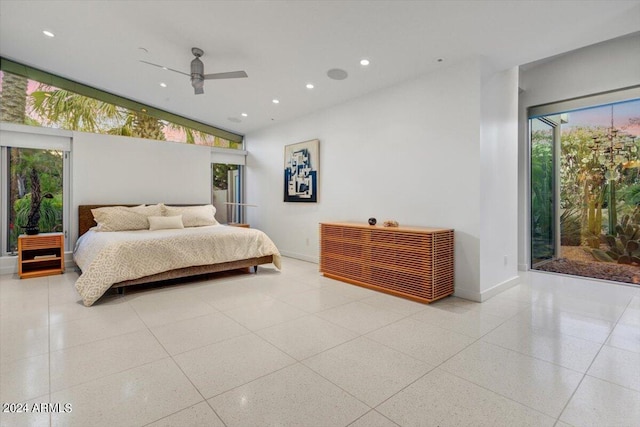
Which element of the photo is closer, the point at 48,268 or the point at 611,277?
the point at 611,277

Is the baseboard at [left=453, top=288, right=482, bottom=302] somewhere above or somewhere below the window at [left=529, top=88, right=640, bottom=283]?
below

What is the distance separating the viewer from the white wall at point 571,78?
399 centimetres

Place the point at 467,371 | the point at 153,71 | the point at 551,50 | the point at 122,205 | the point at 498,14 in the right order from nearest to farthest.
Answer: the point at 467,371 → the point at 498,14 → the point at 551,50 → the point at 153,71 → the point at 122,205

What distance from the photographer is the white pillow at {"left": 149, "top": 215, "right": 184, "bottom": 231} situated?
512 centimetres

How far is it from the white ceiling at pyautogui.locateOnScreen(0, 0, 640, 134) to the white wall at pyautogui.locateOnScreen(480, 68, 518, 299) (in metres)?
0.44

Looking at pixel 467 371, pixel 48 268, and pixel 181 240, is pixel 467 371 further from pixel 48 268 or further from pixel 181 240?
pixel 48 268

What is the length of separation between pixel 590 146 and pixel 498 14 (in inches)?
131

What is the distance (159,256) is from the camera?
3.87 m

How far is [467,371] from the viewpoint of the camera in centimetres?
203

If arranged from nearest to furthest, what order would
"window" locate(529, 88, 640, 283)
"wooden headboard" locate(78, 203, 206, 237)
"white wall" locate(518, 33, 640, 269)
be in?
"white wall" locate(518, 33, 640, 269) → "window" locate(529, 88, 640, 283) → "wooden headboard" locate(78, 203, 206, 237)

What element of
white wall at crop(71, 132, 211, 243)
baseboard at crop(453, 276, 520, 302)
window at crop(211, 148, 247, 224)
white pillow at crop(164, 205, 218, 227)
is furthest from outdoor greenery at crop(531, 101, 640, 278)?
white wall at crop(71, 132, 211, 243)

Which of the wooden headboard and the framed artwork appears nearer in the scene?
the wooden headboard

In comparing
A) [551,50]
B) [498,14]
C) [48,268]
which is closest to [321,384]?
[498,14]

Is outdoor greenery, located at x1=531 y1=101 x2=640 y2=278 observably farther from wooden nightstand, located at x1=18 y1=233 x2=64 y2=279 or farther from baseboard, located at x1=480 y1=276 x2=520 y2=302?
wooden nightstand, located at x1=18 y1=233 x2=64 y2=279
